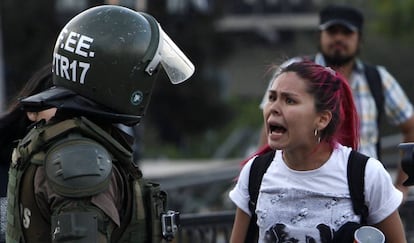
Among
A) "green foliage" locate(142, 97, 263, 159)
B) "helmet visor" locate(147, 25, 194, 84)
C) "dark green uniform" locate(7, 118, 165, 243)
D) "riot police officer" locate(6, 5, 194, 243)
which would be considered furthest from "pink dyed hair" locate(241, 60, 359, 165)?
"green foliage" locate(142, 97, 263, 159)

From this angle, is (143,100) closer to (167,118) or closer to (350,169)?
(350,169)

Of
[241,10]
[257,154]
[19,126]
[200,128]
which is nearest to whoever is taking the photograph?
[257,154]

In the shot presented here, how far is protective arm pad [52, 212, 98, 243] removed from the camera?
299cm

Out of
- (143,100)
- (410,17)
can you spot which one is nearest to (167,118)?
(410,17)

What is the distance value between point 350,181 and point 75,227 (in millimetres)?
1252

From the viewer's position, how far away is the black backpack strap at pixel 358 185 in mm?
3867

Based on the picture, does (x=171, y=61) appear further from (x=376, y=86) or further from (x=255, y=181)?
(x=376, y=86)

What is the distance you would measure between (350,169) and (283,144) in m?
0.27

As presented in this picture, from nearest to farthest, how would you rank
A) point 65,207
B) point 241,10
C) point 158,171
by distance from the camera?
1. point 65,207
2. point 158,171
3. point 241,10

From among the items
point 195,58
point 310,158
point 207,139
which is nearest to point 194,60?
point 195,58

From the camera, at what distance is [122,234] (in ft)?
10.5

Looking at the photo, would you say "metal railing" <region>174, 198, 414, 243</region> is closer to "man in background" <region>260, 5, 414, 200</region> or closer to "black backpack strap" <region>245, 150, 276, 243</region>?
"man in background" <region>260, 5, 414, 200</region>

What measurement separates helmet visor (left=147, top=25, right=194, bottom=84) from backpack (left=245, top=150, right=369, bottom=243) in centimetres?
68

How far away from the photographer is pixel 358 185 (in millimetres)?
3871
